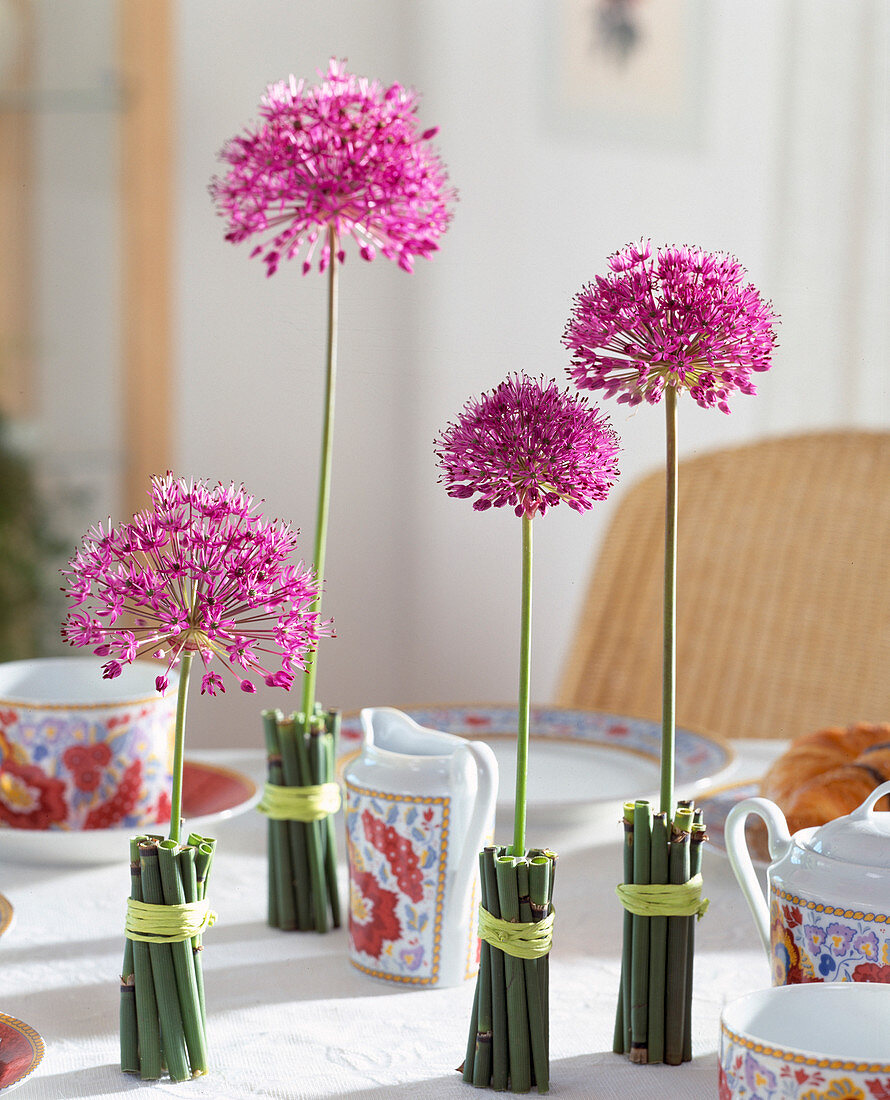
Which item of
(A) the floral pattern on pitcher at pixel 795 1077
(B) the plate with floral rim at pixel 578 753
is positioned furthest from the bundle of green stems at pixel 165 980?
(B) the plate with floral rim at pixel 578 753

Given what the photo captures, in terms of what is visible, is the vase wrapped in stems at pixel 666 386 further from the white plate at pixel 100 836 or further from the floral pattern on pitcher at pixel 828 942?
the white plate at pixel 100 836

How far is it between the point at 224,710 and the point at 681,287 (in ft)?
4.33

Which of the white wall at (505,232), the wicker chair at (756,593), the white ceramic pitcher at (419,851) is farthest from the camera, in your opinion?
the white wall at (505,232)

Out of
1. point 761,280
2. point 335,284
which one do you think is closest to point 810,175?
point 761,280

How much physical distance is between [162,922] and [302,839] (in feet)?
0.60

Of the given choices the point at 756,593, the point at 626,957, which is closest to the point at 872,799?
the point at 626,957

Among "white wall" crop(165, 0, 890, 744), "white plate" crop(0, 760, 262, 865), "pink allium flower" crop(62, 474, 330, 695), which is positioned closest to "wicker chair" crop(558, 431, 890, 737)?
"white wall" crop(165, 0, 890, 744)

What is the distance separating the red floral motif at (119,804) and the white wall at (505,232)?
0.59 m

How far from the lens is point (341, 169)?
614mm

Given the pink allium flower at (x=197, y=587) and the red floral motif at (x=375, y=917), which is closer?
the pink allium flower at (x=197, y=587)

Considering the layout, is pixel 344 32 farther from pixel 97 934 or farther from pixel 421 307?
pixel 97 934

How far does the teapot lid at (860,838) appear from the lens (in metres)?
0.50

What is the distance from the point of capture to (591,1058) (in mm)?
550

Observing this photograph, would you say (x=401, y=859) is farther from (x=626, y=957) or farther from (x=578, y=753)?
(x=578, y=753)
